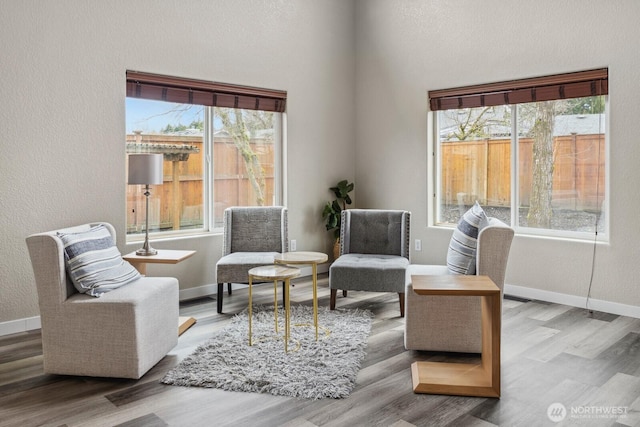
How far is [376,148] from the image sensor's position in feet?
19.7

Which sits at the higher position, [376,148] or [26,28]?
[26,28]

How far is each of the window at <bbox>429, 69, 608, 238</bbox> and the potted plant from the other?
103 centimetres

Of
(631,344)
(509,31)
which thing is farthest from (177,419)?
(509,31)

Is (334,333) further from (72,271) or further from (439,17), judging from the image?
(439,17)

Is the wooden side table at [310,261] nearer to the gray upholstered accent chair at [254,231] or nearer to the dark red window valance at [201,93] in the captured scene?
the gray upholstered accent chair at [254,231]

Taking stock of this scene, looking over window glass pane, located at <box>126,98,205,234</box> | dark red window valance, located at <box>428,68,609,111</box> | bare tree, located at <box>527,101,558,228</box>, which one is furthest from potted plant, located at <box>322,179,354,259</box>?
bare tree, located at <box>527,101,558,228</box>

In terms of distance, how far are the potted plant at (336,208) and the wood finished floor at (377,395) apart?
2218 millimetres

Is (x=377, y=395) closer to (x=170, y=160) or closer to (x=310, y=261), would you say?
(x=310, y=261)

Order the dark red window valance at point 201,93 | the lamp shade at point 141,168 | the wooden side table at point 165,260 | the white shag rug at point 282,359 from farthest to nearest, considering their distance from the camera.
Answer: the dark red window valance at point 201,93 < the lamp shade at point 141,168 < the wooden side table at point 165,260 < the white shag rug at point 282,359

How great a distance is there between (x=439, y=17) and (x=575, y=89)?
5.37 feet

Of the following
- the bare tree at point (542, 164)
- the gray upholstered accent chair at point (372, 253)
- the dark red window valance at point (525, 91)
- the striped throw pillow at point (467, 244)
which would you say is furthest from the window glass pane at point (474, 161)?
the striped throw pillow at point (467, 244)

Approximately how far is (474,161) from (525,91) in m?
0.89

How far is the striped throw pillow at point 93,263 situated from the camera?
9.90 ft

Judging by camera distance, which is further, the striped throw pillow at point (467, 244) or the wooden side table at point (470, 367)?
the striped throw pillow at point (467, 244)
